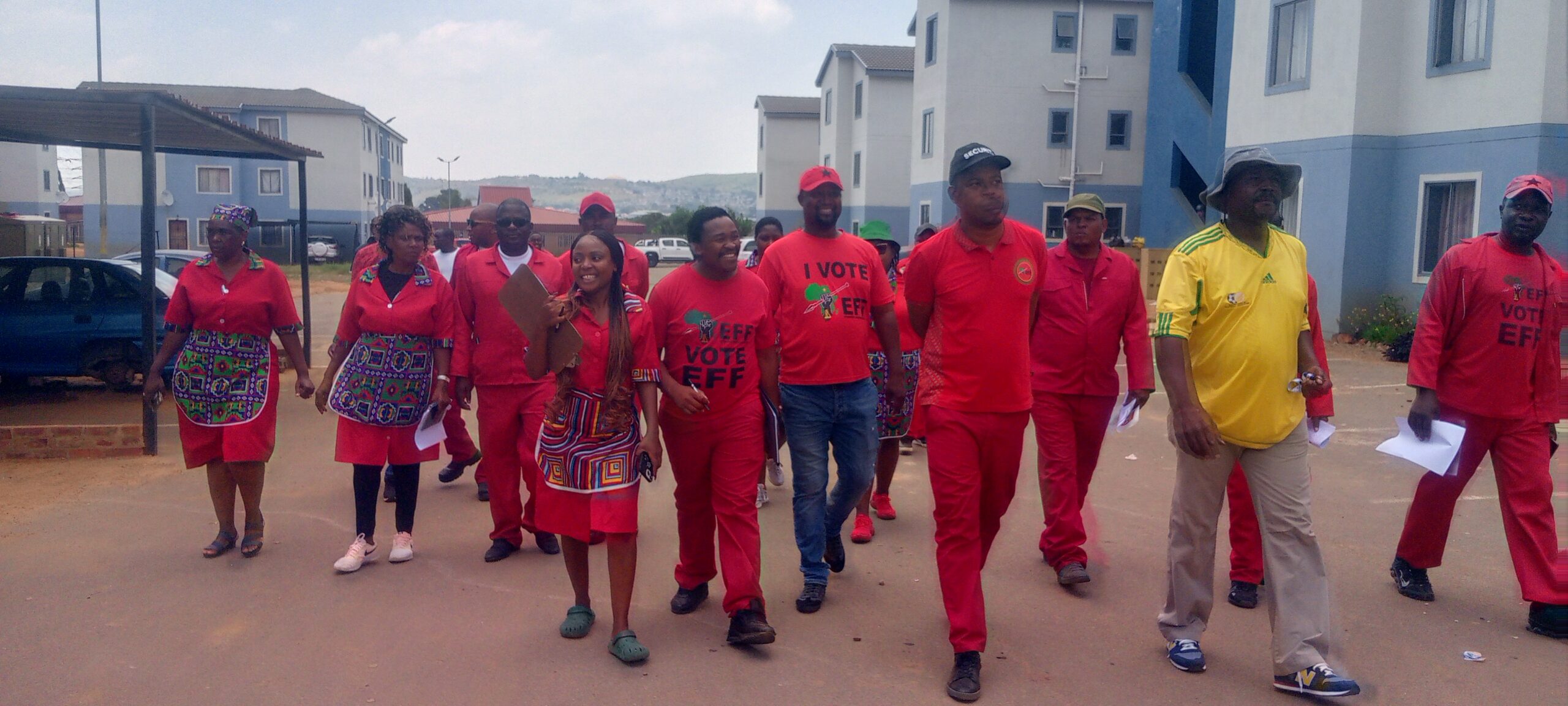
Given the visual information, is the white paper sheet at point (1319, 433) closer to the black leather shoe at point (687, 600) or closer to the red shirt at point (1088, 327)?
the red shirt at point (1088, 327)

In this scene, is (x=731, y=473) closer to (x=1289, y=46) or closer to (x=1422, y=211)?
(x=1422, y=211)

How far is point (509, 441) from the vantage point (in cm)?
575

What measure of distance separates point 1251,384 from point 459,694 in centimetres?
314

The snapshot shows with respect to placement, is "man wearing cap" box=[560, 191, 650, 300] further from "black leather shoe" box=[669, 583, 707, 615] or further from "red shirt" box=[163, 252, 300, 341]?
"black leather shoe" box=[669, 583, 707, 615]

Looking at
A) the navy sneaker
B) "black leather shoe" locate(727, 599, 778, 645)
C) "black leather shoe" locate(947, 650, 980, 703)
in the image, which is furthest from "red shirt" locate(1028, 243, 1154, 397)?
"black leather shoe" locate(727, 599, 778, 645)

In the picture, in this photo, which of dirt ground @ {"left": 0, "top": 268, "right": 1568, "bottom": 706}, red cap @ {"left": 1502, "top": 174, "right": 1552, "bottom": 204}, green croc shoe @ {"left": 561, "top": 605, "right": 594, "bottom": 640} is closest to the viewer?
dirt ground @ {"left": 0, "top": 268, "right": 1568, "bottom": 706}

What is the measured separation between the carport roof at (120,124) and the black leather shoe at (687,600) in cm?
590

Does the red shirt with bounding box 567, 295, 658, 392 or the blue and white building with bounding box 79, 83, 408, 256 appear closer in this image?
the red shirt with bounding box 567, 295, 658, 392

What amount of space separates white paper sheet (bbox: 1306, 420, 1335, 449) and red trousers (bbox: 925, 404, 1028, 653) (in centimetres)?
114

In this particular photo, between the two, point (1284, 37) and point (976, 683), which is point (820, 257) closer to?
point (976, 683)

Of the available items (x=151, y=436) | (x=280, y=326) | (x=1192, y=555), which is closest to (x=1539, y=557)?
(x=1192, y=555)

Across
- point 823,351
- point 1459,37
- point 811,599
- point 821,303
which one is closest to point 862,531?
point 811,599

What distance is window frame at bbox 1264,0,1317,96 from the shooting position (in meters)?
17.0

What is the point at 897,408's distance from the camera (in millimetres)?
5684
